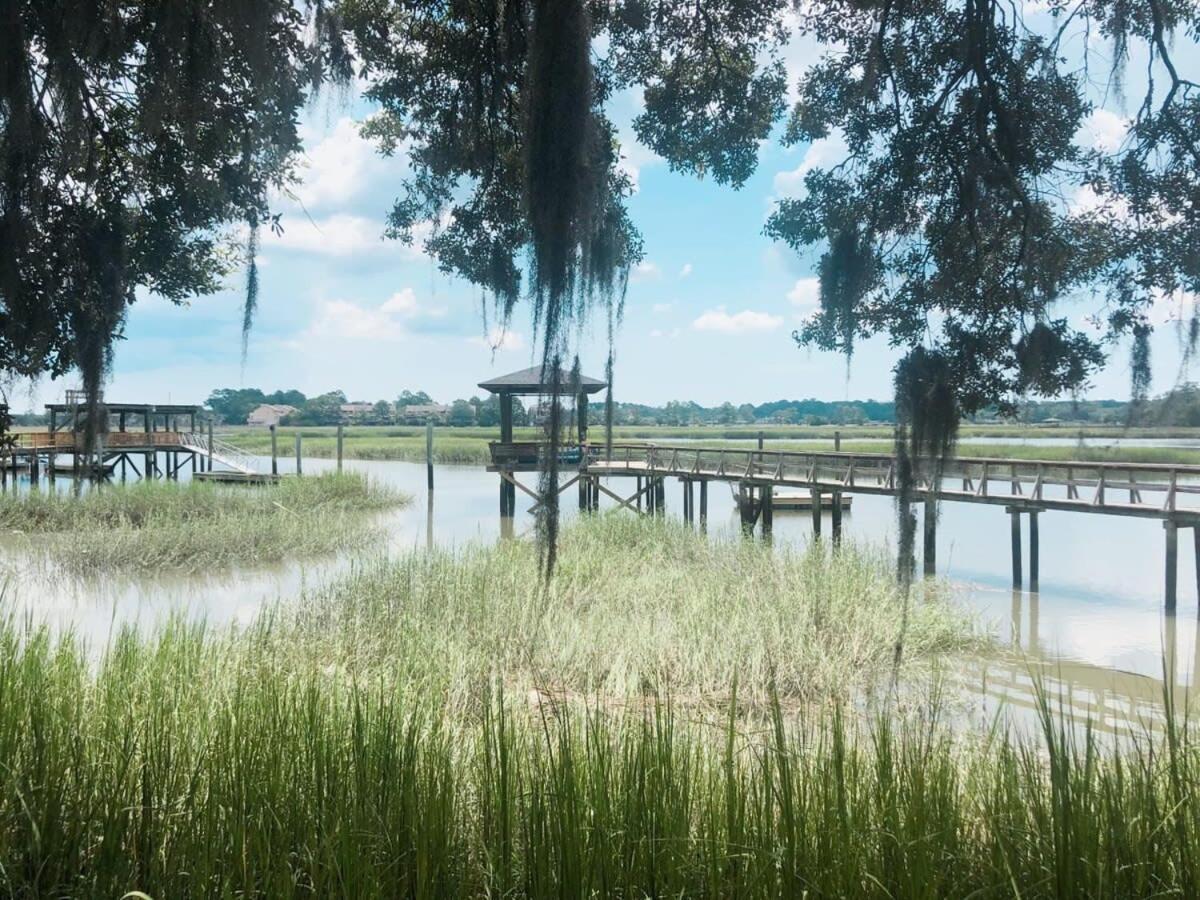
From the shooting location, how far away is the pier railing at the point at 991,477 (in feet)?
28.2

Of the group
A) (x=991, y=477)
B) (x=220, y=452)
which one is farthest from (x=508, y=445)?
(x=220, y=452)

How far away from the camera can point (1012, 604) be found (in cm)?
1016

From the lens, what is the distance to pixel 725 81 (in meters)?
3.05

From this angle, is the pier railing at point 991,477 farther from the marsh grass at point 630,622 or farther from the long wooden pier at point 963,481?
the marsh grass at point 630,622

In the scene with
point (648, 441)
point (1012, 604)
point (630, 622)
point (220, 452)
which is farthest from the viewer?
point (220, 452)

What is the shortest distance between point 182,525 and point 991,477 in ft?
33.2

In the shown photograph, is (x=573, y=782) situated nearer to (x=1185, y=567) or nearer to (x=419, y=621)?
(x=419, y=621)

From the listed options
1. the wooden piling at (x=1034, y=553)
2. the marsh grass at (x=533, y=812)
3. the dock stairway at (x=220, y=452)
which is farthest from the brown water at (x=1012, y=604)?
the dock stairway at (x=220, y=452)

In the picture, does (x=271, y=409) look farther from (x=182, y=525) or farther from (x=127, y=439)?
(x=127, y=439)

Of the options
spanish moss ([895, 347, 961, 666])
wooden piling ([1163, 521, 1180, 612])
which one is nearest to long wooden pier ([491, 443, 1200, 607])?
wooden piling ([1163, 521, 1180, 612])

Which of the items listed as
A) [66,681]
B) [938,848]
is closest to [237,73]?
[66,681]

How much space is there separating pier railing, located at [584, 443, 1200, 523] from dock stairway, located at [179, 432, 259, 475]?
32.5ft

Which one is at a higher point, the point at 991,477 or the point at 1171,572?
the point at 991,477

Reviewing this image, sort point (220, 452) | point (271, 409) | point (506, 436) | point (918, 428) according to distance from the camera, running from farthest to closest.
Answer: point (220, 452), point (506, 436), point (271, 409), point (918, 428)
